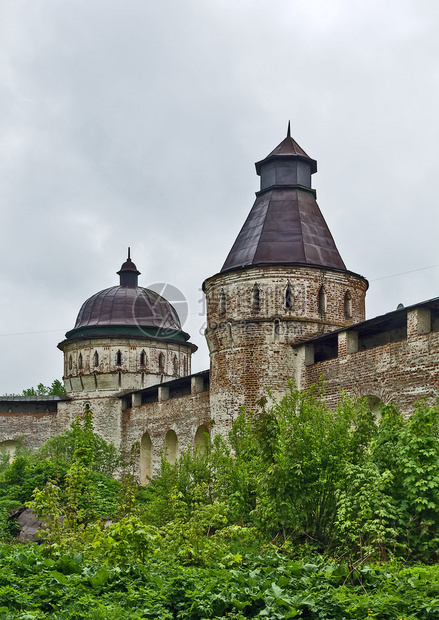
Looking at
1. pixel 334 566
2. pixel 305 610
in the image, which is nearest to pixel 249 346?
pixel 334 566

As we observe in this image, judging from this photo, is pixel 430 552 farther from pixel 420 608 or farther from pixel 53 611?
pixel 53 611

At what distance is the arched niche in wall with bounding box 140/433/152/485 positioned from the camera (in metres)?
31.3

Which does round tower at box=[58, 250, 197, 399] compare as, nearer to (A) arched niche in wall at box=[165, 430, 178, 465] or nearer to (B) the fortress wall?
(B) the fortress wall

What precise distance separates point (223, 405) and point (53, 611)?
46.0 feet

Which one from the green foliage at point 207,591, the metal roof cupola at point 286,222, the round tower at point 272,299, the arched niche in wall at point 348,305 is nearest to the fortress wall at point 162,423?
the round tower at point 272,299

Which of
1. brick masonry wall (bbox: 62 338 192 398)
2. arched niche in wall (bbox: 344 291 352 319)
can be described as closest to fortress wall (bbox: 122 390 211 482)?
brick masonry wall (bbox: 62 338 192 398)

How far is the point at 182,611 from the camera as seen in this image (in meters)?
8.23

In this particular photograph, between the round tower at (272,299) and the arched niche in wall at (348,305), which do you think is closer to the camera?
the round tower at (272,299)

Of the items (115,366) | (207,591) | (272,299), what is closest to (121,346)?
(115,366)

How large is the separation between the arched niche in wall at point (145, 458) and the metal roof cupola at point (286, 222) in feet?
33.9

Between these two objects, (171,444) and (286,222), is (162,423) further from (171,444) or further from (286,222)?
(286,222)

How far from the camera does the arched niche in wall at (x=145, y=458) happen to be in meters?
31.3

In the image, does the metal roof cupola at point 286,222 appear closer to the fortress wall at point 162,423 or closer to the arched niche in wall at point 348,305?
the arched niche in wall at point 348,305

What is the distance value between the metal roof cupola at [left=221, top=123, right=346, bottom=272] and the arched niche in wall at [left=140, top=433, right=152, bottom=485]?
33.9ft
